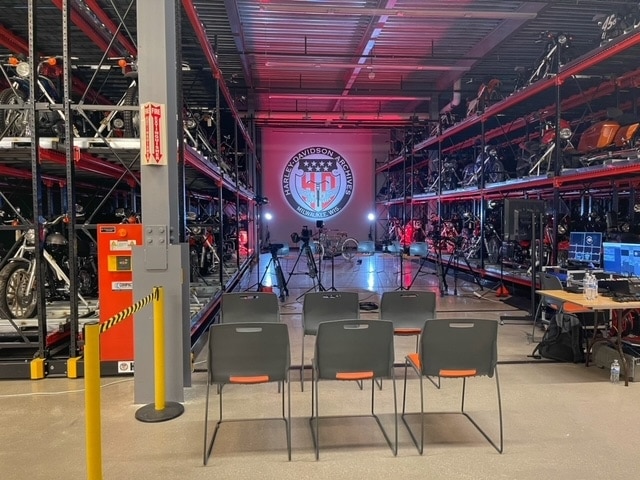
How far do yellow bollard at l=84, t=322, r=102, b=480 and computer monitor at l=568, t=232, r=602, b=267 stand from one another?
21.6 feet

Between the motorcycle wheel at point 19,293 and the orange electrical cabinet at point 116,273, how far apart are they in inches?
50.5

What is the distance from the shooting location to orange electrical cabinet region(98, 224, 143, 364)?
13.6 ft

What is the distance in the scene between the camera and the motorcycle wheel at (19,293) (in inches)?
190

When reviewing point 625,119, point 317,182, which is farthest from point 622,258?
point 317,182

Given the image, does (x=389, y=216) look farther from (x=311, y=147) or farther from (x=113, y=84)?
(x=113, y=84)

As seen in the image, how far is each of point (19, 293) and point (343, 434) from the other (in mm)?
4063

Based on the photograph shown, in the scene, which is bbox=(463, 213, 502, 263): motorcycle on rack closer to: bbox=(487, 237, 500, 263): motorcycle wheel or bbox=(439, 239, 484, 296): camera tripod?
bbox=(487, 237, 500, 263): motorcycle wheel

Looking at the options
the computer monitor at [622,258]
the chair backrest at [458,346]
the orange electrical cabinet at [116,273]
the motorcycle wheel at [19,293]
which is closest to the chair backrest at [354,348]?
the chair backrest at [458,346]

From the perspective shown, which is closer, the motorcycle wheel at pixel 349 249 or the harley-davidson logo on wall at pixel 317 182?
the motorcycle wheel at pixel 349 249

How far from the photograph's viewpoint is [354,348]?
293cm

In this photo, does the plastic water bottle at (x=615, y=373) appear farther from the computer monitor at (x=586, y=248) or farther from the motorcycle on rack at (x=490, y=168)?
the motorcycle on rack at (x=490, y=168)

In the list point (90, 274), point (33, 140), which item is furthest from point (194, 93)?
point (33, 140)

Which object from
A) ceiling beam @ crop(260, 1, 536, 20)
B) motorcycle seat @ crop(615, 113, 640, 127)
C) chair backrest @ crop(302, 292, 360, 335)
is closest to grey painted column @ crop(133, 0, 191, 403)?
chair backrest @ crop(302, 292, 360, 335)

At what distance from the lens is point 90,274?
652 cm
